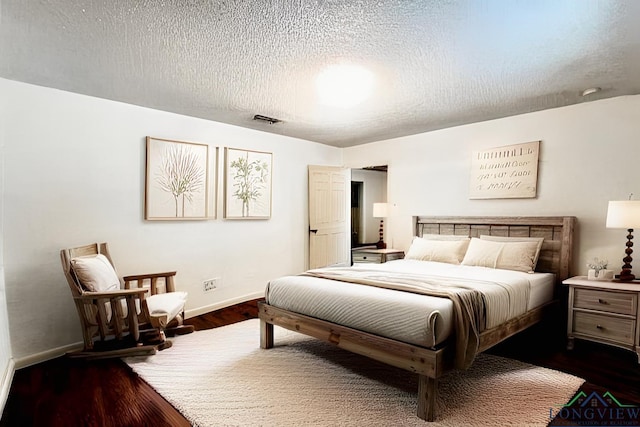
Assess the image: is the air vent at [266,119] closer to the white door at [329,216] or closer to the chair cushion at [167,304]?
the white door at [329,216]

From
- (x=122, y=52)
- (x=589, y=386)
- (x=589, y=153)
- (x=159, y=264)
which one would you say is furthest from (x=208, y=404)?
(x=589, y=153)

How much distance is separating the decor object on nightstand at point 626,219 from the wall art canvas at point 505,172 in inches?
36.5

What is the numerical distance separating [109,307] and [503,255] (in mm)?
3808

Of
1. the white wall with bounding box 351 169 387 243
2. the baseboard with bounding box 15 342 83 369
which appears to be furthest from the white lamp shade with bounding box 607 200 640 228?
the white wall with bounding box 351 169 387 243

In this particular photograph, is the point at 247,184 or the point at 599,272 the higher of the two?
the point at 247,184

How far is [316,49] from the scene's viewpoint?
2291 millimetres

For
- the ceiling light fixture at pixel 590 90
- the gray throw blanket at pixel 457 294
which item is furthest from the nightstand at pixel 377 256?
the ceiling light fixture at pixel 590 90

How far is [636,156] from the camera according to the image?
3158 millimetres

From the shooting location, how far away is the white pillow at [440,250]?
3980 millimetres

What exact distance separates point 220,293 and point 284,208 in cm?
153

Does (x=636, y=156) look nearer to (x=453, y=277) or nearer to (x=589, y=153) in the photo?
(x=589, y=153)

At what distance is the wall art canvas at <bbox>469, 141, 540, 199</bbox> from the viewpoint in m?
3.81

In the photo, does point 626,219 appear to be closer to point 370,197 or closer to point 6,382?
point 6,382

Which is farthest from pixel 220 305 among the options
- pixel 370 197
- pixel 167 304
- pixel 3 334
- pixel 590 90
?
pixel 370 197
